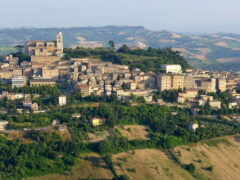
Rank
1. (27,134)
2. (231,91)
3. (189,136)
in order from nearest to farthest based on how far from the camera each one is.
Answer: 1. (27,134)
2. (189,136)
3. (231,91)

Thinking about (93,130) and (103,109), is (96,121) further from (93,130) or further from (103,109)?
(103,109)

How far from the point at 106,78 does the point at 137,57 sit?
7286mm

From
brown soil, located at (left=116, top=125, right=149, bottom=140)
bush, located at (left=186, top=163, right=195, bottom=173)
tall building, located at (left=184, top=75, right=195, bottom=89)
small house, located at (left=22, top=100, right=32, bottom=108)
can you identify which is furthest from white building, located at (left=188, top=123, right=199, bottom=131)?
small house, located at (left=22, top=100, right=32, bottom=108)

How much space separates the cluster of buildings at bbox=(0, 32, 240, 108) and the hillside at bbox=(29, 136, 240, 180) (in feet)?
22.0

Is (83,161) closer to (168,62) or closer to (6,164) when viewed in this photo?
(6,164)

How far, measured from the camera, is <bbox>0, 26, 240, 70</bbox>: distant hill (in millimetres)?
85000

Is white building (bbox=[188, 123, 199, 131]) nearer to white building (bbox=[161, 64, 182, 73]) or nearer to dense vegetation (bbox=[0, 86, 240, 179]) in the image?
dense vegetation (bbox=[0, 86, 240, 179])

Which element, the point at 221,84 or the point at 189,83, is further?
the point at 221,84

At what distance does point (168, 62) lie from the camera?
37.5 m

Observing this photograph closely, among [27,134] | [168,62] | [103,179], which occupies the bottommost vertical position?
[103,179]

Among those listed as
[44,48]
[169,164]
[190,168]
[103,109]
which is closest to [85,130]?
[103,109]

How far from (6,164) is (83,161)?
11.8ft

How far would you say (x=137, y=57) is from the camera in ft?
127

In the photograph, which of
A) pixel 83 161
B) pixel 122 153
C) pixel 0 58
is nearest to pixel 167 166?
pixel 122 153
